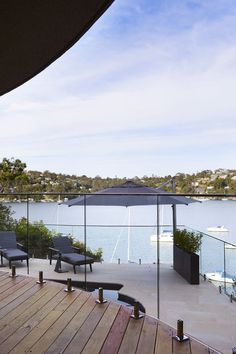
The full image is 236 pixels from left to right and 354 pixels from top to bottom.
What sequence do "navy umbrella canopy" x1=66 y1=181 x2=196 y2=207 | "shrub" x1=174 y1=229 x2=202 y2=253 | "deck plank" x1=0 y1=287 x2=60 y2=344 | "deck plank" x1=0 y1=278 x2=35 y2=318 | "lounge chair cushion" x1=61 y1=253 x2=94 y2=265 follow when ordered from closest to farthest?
"deck plank" x1=0 y1=287 x2=60 y2=344 < "deck plank" x1=0 y1=278 x2=35 y2=318 < "navy umbrella canopy" x1=66 y1=181 x2=196 y2=207 < "shrub" x1=174 y1=229 x2=202 y2=253 < "lounge chair cushion" x1=61 y1=253 x2=94 y2=265

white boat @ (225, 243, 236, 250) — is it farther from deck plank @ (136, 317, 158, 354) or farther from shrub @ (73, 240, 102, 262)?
shrub @ (73, 240, 102, 262)

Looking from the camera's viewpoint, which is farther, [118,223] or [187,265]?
[118,223]

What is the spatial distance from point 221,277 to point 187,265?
3.08 feet

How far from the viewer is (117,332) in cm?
316

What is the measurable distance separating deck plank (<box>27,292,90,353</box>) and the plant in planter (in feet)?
4.01

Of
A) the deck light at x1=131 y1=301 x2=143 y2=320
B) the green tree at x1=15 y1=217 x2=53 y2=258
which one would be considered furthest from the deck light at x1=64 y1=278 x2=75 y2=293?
the deck light at x1=131 y1=301 x2=143 y2=320

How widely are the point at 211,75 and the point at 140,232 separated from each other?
579 inches

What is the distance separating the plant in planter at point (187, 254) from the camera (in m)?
4.55

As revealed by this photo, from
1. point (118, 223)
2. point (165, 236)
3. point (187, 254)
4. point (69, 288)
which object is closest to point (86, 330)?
point (69, 288)

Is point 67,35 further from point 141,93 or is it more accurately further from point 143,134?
point 143,134

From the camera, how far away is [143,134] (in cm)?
2386

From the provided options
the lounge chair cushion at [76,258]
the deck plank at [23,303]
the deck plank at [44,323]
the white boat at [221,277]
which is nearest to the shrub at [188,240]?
the white boat at [221,277]

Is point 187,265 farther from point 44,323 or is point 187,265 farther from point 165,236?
point 44,323

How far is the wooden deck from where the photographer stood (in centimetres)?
287
